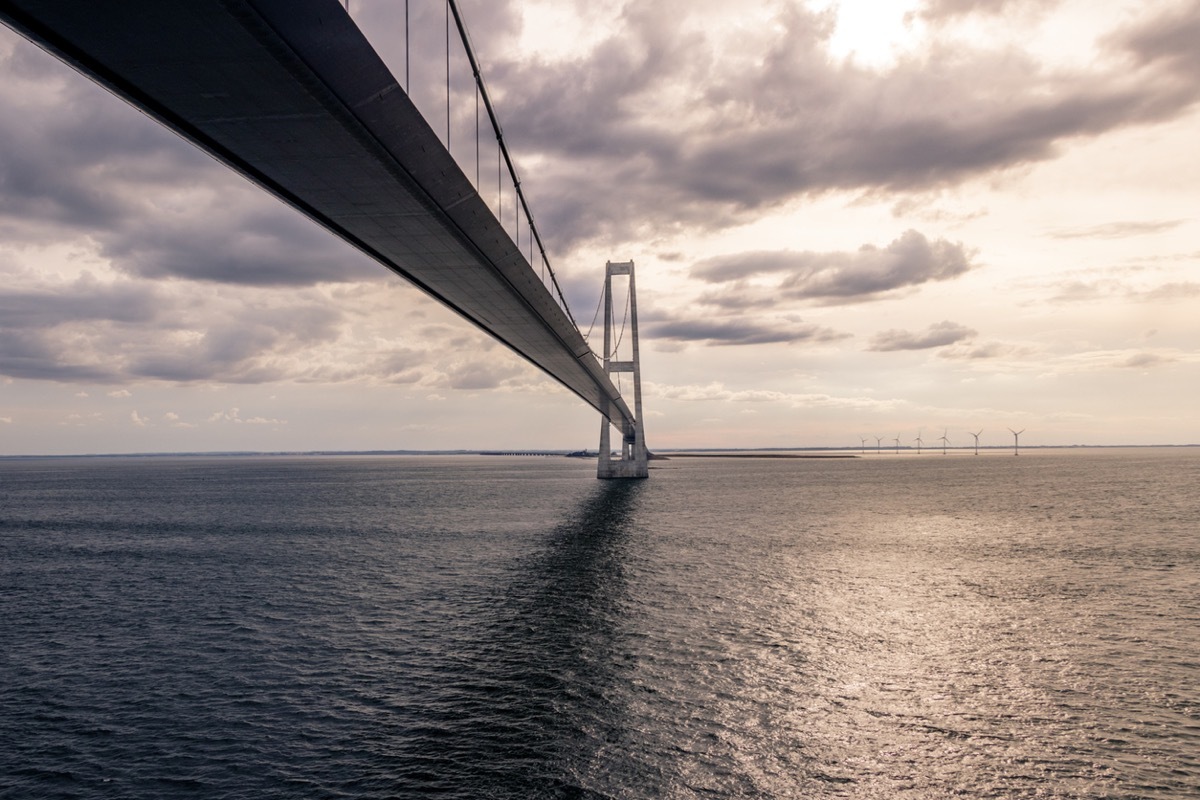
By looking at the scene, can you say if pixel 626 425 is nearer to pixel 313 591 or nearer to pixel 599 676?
pixel 313 591

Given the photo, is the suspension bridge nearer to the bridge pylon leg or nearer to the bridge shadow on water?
the bridge shadow on water

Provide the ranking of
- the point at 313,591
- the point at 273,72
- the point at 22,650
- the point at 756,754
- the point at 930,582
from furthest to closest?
the point at 930,582 < the point at 313,591 < the point at 22,650 < the point at 756,754 < the point at 273,72

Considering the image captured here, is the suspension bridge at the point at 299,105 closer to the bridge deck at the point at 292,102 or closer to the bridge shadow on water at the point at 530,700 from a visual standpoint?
the bridge deck at the point at 292,102

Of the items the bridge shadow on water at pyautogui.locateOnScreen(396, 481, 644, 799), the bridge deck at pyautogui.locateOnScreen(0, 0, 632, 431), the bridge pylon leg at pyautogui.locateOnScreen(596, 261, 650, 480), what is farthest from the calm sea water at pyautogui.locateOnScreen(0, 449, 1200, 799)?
the bridge pylon leg at pyautogui.locateOnScreen(596, 261, 650, 480)

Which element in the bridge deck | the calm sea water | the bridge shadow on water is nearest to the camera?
the bridge deck

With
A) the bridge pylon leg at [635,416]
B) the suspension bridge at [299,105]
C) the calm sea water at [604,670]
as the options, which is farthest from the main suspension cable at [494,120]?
the bridge pylon leg at [635,416]

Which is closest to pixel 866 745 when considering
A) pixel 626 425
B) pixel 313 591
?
pixel 313 591
